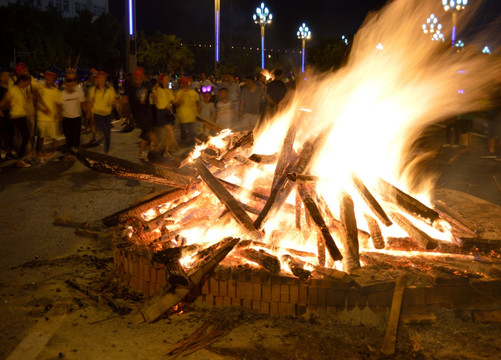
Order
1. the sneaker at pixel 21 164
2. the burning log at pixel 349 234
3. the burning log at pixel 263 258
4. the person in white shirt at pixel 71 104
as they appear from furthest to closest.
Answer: the person in white shirt at pixel 71 104 < the sneaker at pixel 21 164 < the burning log at pixel 349 234 < the burning log at pixel 263 258

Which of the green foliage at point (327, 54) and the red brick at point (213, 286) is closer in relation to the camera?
the red brick at point (213, 286)

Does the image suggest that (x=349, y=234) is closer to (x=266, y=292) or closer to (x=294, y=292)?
(x=294, y=292)

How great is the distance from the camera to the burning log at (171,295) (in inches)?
146

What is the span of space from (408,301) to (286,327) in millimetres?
1032

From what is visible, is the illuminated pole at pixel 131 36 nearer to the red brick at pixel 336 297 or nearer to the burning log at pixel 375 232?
the burning log at pixel 375 232

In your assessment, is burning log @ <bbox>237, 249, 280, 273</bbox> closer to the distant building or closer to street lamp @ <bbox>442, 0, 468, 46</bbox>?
street lamp @ <bbox>442, 0, 468, 46</bbox>

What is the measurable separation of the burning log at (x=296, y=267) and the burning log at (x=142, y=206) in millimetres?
1904

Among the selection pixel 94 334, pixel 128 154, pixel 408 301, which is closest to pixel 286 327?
pixel 408 301

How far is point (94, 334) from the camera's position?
3.63 meters

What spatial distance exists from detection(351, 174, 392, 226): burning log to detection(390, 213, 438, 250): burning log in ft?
0.67

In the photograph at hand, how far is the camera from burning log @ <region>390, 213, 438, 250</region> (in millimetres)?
4502

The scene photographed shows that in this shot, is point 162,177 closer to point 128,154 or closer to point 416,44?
point 416,44

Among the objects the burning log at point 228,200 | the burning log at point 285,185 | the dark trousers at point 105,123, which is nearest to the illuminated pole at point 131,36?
the dark trousers at point 105,123

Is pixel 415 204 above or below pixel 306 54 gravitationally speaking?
below
